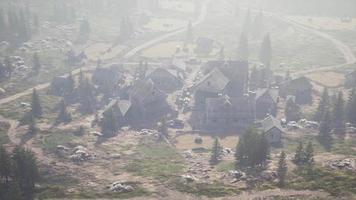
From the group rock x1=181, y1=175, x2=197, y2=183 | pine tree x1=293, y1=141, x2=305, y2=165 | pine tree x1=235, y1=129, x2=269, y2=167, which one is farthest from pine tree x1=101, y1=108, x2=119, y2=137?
pine tree x1=293, y1=141, x2=305, y2=165

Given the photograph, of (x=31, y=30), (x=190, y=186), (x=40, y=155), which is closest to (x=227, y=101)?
(x=190, y=186)

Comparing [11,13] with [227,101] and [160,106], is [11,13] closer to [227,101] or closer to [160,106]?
[160,106]

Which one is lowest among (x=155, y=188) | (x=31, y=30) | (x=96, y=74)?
(x=155, y=188)

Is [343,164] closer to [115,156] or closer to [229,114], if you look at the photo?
[229,114]

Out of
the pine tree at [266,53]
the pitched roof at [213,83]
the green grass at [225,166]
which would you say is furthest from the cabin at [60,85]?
the pine tree at [266,53]

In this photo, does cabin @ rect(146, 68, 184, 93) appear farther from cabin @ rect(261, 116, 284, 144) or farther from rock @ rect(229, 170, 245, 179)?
rock @ rect(229, 170, 245, 179)
